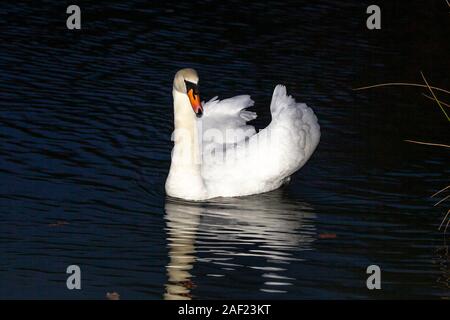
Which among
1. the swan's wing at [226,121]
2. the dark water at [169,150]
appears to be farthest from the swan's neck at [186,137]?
the swan's wing at [226,121]

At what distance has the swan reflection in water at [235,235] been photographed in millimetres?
10422

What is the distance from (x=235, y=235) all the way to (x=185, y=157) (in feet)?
5.78

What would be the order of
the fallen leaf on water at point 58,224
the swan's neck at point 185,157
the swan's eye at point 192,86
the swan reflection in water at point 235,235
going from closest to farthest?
the swan reflection in water at point 235,235 → the fallen leaf on water at point 58,224 → the swan's eye at point 192,86 → the swan's neck at point 185,157

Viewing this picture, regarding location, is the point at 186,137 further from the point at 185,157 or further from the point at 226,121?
the point at 226,121

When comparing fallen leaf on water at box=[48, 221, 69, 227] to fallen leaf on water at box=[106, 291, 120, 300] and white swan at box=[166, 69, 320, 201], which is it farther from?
fallen leaf on water at box=[106, 291, 120, 300]

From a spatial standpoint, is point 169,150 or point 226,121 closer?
point 226,121

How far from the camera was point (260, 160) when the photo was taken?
13.0m

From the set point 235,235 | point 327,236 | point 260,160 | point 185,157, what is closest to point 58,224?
point 235,235

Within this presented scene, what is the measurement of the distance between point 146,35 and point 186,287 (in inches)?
427

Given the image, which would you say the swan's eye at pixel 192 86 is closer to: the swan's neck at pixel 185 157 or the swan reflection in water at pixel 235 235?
the swan's neck at pixel 185 157

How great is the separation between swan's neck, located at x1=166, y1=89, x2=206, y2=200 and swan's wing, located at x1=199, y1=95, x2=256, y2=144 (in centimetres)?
82

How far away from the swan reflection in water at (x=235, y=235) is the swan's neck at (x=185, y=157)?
0.16 m

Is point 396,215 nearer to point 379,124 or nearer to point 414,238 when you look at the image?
point 414,238

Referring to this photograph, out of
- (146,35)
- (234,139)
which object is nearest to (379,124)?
(234,139)
